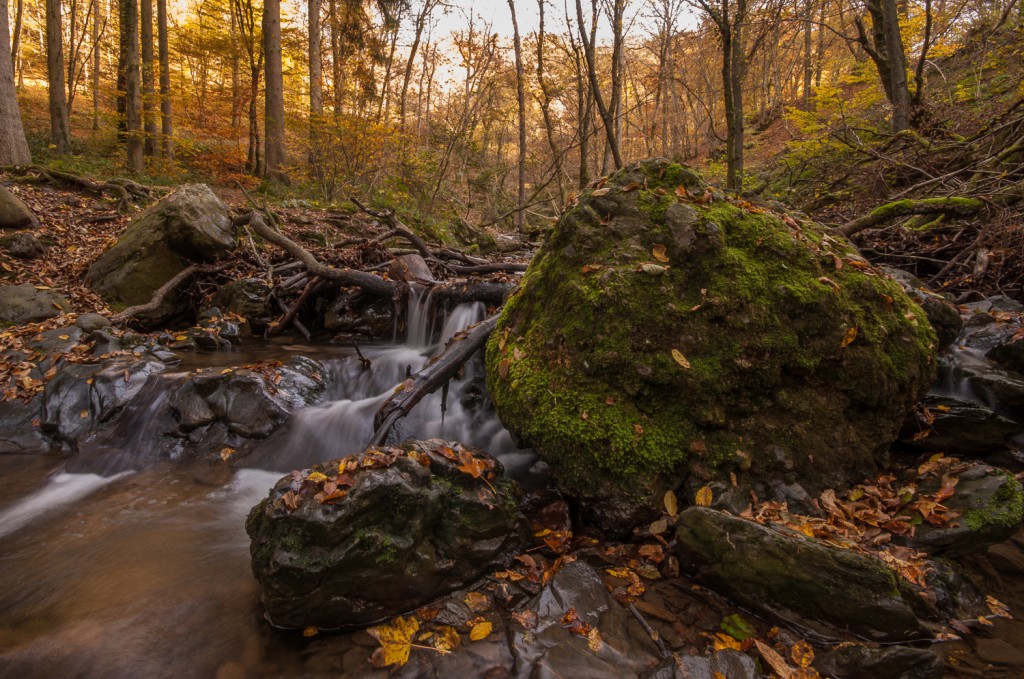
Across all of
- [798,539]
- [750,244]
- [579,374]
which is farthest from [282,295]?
[798,539]

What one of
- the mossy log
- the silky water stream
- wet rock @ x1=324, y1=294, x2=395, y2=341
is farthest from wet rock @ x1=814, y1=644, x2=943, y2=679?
wet rock @ x1=324, y1=294, x2=395, y2=341

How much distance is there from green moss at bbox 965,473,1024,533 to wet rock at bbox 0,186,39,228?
1279cm

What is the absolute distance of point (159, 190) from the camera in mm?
12250

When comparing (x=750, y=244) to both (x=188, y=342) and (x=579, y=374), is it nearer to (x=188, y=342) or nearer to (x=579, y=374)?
(x=579, y=374)

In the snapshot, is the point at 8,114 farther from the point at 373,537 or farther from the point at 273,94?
the point at 373,537

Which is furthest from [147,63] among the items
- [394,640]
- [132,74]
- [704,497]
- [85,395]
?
[704,497]

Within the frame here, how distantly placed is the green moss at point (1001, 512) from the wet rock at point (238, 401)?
5268 millimetres

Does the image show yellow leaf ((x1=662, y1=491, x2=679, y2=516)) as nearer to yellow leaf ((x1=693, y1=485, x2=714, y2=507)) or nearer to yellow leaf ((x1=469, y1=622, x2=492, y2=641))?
yellow leaf ((x1=693, y1=485, x2=714, y2=507))

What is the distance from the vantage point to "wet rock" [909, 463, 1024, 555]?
2.55 m

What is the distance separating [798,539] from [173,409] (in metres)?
5.30

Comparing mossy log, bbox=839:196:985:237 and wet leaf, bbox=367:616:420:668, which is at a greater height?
mossy log, bbox=839:196:985:237

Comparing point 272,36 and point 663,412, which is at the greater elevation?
point 272,36

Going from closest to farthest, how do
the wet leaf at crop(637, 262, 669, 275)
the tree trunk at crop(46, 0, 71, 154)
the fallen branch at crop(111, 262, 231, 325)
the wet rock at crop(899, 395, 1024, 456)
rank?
1. the wet leaf at crop(637, 262, 669, 275)
2. the wet rock at crop(899, 395, 1024, 456)
3. the fallen branch at crop(111, 262, 231, 325)
4. the tree trunk at crop(46, 0, 71, 154)

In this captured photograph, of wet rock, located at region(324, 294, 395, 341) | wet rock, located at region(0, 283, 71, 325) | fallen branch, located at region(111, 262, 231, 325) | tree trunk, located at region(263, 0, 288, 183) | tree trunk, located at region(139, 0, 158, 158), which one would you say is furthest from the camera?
tree trunk, located at region(139, 0, 158, 158)
